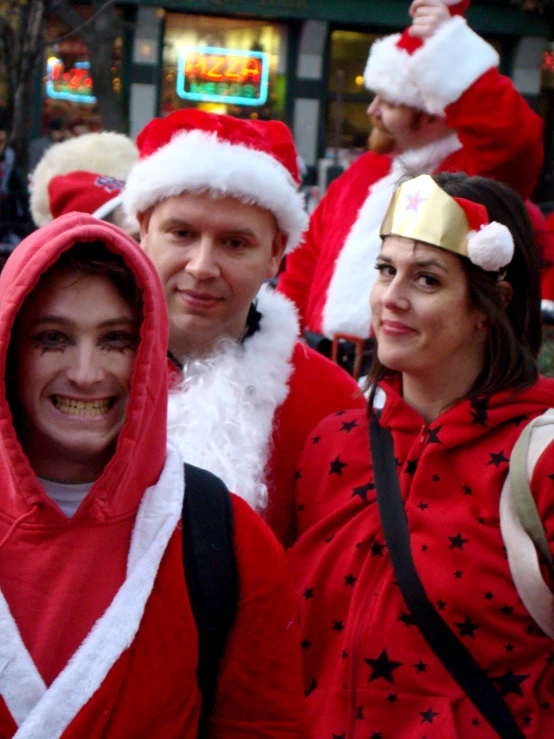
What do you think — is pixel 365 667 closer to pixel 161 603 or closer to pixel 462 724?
pixel 462 724

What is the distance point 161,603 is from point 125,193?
56.7 inches

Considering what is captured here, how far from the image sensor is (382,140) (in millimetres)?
4055

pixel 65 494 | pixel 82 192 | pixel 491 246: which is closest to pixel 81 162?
pixel 82 192

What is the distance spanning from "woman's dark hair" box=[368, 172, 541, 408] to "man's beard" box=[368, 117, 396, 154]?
1.34 m

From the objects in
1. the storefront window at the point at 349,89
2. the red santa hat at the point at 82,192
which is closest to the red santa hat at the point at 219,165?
the red santa hat at the point at 82,192

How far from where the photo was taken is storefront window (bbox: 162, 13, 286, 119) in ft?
54.6

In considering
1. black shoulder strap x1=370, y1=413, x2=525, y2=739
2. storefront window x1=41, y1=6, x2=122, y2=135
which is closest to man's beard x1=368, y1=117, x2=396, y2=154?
black shoulder strap x1=370, y1=413, x2=525, y2=739

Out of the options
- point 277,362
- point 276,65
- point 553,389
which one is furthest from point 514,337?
point 276,65

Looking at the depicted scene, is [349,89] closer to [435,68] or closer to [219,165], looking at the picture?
[435,68]

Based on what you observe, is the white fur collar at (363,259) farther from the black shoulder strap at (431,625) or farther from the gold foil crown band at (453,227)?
the black shoulder strap at (431,625)

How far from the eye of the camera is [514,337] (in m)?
2.60

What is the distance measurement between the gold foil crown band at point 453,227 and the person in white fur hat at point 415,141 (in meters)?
1.17

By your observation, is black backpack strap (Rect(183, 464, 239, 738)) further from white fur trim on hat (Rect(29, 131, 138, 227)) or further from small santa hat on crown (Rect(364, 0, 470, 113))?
white fur trim on hat (Rect(29, 131, 138, 227))

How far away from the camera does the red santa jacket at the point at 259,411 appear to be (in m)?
2.69
